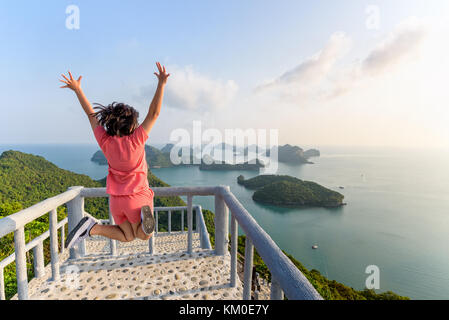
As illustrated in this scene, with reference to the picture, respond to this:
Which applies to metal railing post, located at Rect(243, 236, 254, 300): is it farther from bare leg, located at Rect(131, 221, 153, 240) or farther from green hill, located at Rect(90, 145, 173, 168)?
green hill, located at Rect(90, 145, 173, 168)

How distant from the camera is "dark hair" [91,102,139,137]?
1.29m

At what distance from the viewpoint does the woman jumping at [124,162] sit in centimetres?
131

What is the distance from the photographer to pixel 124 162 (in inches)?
52.9

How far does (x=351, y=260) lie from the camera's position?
39.3 meters

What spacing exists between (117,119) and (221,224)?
1676 millimetres

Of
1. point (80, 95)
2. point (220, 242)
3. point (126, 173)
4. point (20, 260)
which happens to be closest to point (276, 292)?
point (126, 173)

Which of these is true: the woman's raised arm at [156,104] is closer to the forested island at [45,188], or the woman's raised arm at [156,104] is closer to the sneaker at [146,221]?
the sneaker at [146,221]

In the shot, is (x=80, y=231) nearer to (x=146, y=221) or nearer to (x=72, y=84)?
(x=146, y=221)

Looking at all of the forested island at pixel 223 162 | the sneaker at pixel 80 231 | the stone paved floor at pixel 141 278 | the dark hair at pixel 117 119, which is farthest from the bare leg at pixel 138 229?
the forested island at pixel 223 162

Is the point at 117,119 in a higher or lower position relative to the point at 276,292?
higher

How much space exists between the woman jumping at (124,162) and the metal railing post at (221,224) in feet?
3.31
